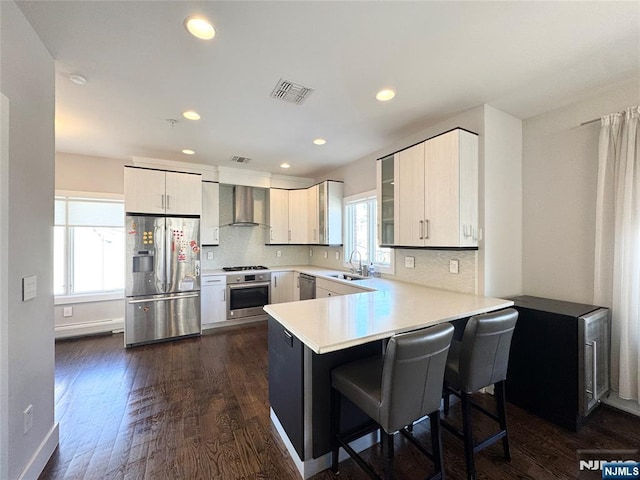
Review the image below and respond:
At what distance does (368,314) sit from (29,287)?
207cm

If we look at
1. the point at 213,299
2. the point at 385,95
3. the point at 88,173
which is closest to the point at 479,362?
the point at 385,95

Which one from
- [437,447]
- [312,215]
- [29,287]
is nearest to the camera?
[437,447]

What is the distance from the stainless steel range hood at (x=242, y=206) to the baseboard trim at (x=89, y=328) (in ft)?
7.91

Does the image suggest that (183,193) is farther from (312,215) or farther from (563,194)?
(563,194)

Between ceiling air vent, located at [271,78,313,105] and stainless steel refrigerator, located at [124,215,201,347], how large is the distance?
2.48 metres

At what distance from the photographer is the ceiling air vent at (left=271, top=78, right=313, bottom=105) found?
2.12 metres

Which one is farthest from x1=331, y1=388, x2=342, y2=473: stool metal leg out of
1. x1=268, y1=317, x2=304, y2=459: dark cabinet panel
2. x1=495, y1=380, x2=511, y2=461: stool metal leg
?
x1=495, y1=380, x2=511, y2=461: stool metal leg

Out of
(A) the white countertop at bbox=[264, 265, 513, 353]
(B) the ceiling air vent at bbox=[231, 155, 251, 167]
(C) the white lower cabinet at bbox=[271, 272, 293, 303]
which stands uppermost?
(B) the ceiling air vent at bbox=[231, 155, 251, 167]

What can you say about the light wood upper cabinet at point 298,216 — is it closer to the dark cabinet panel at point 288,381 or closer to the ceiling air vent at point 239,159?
the ceiling air vent at point 239,159

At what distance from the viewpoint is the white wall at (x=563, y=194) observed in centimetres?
225

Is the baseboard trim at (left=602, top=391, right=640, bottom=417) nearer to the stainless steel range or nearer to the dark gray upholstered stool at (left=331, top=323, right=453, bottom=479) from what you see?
the dark gray upholstered stool at (left=331, top=323, right=453, bottom=479)

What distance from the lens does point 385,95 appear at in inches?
89.6

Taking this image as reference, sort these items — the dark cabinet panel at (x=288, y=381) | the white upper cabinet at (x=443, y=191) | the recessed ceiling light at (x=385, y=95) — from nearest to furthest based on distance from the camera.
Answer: the dark cabinet panel at (x=288, y=381)
the recessed ceiling light at (x=385, y=95)
the white upper cabinet at (x=443, y=191)

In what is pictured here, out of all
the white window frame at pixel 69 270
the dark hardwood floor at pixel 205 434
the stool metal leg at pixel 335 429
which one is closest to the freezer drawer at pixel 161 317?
the dark hardwood floor at pixel 205 434
